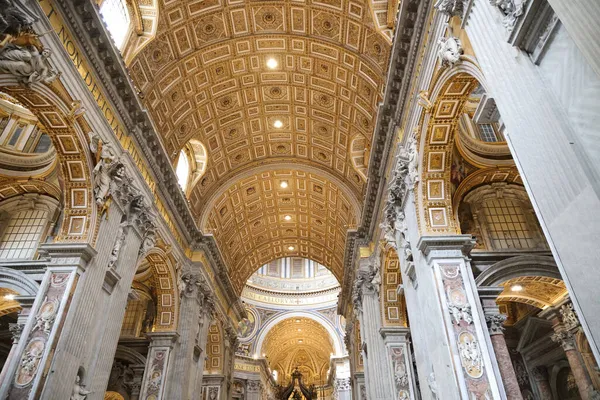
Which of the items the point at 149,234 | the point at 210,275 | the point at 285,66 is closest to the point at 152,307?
the point at 210,275

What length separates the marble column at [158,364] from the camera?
46.6 feet

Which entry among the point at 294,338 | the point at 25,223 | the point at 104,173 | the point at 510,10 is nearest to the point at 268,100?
the point at 104,173

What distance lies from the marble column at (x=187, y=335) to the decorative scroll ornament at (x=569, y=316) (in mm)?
12825

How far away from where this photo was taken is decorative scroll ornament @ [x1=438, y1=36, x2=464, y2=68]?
7461 mm

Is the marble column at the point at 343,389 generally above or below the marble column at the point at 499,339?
above

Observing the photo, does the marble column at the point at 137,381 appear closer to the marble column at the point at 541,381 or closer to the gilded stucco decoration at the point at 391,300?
the gilded stucco decoration at the point at 391,300

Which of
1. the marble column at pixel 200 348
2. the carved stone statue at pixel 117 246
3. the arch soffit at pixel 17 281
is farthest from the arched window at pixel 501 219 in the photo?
the arch soffit at pixel 17 281

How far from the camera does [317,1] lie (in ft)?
44.2

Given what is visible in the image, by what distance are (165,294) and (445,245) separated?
11.1 m

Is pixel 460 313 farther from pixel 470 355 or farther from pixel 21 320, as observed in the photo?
pixel 21 320

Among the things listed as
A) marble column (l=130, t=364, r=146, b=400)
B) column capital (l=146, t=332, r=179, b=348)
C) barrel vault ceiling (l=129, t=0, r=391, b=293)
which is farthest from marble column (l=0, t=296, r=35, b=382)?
marble column (l=130, t=364, r=146, b=400)

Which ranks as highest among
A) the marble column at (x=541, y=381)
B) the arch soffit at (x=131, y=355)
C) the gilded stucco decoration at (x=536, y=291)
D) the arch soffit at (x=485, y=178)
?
the arch soffit at (x=485, y=178)

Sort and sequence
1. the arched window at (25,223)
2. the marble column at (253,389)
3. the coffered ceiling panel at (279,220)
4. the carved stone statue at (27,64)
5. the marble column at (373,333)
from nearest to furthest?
1. the carved stone statue at (27,64)
2. the arched window at (25,223)
3. the marble column at (373,333)
4. the coffered ceiling panel at (279,220)
5. the marble column at (253,389)

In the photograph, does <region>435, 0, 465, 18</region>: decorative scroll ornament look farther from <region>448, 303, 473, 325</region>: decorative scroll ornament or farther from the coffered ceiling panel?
the coffered ceiling panel
